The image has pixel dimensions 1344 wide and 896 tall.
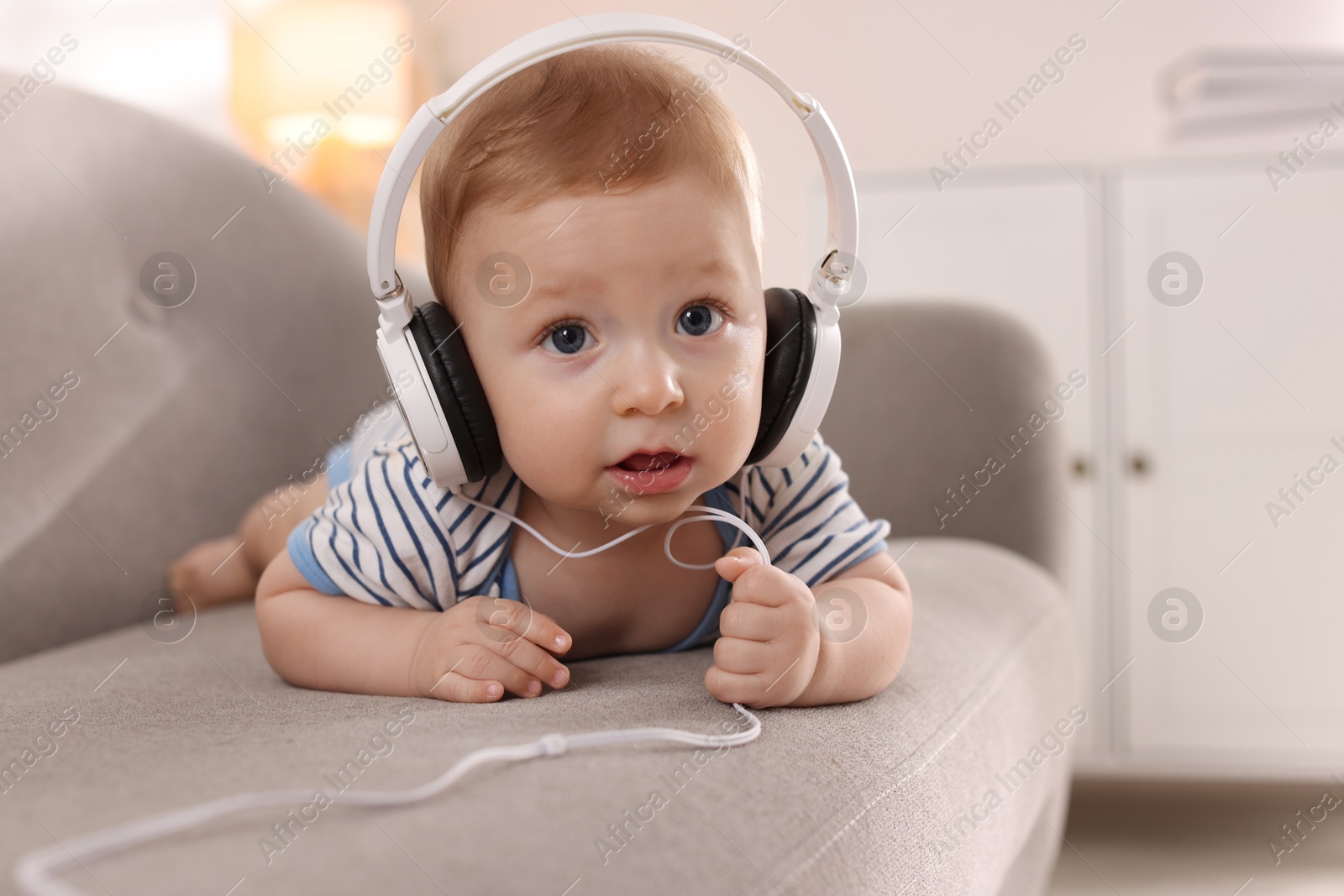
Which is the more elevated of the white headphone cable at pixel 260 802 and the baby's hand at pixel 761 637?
the baby's hand at pixel 761 637

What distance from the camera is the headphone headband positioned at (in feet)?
1.74

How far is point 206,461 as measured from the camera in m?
1.09

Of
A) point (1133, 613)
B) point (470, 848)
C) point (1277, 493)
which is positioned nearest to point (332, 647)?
point (470, 848)

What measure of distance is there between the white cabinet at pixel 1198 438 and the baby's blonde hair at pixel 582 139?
102cm

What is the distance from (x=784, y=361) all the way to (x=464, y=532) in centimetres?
25

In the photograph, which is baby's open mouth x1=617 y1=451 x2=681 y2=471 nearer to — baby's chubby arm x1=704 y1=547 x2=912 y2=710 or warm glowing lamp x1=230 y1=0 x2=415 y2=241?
baby's chubby arm x1=704 y1=547 x2=912 y2=710

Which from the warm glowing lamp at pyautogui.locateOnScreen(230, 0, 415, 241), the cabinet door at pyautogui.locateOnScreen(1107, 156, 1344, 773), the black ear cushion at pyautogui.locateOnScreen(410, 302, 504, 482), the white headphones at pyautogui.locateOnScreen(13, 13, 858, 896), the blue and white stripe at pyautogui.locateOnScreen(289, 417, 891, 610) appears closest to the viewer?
the white headphones at pyautogui.locateOnScreen(13, 13, 858, 896)

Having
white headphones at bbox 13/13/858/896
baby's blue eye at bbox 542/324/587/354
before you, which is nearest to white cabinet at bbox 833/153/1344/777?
white headphones at bbox 13/13/858/896

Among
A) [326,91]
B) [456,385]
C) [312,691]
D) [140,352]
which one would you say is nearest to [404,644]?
[312,691]

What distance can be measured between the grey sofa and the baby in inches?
1.3

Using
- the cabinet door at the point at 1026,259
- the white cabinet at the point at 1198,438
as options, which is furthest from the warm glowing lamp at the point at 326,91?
the white cabinet at the point at 1198,438

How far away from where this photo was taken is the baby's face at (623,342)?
1.87 ft

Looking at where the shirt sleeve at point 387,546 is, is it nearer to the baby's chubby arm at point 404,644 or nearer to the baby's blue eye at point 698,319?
the baby's chubby arm at point 404,644

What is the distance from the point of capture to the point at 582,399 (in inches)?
22.8
